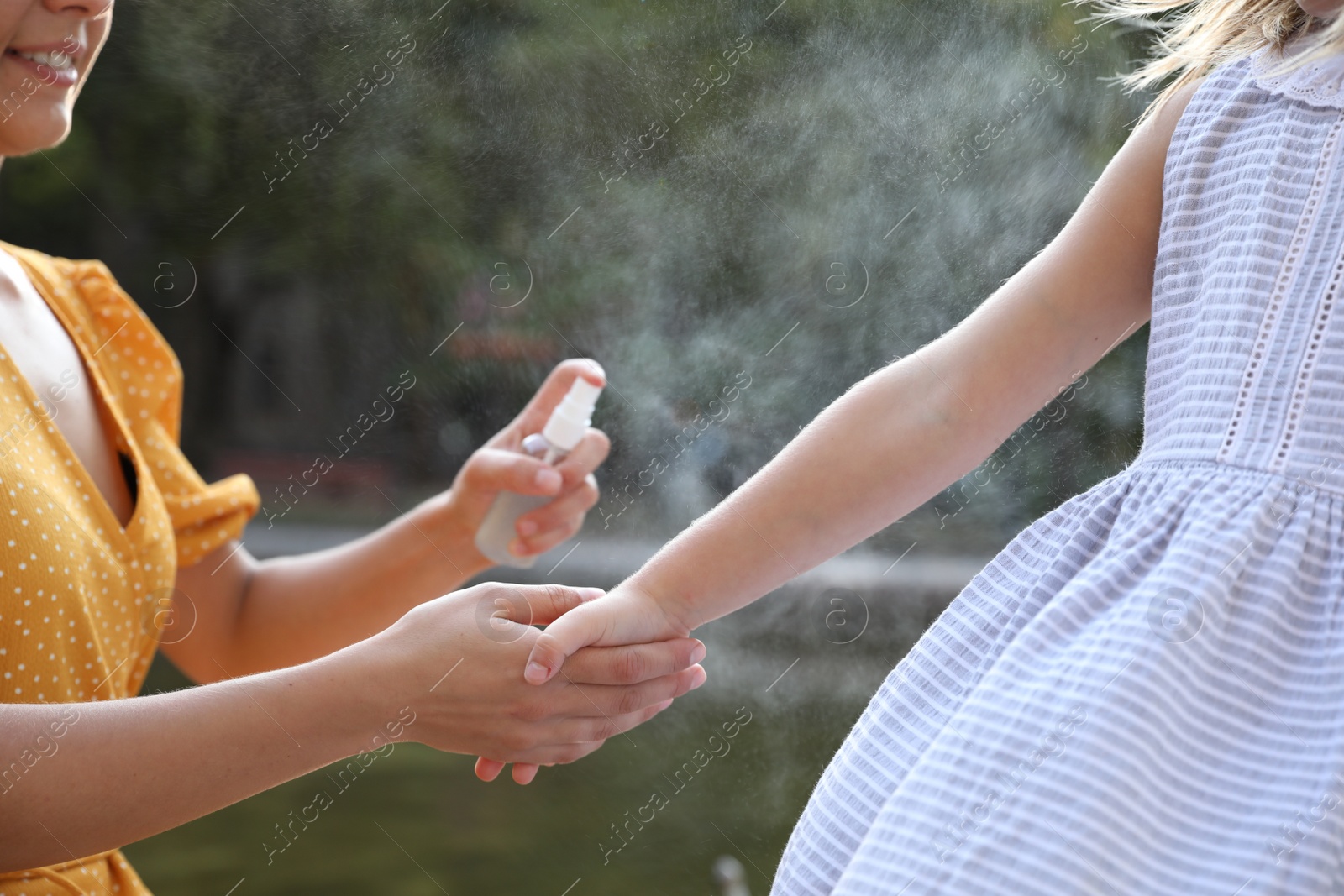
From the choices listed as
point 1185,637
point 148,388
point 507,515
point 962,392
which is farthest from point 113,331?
point 1185,637

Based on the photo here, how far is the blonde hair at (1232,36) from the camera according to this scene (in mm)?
520

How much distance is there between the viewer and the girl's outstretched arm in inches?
22.5

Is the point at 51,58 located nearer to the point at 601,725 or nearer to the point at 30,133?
the point at 30,133

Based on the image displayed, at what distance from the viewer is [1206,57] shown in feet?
1.93

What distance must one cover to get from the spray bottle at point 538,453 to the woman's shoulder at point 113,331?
26 cm

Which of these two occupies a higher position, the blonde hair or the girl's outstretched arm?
the blonde hair

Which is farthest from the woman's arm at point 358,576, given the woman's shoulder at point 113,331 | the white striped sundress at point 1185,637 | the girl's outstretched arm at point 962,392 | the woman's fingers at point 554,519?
the white striped sundress at point 1185,637

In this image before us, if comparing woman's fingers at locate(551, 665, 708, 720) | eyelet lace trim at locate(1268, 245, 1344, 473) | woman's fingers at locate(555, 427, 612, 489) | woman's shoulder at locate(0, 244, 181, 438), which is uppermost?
eyelet lace trim at locate(1268, 245, 1344, 473)

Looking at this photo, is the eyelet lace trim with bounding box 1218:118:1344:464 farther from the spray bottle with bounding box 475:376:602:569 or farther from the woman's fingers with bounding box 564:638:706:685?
the spray bottle with bounding box 475:376:602:569

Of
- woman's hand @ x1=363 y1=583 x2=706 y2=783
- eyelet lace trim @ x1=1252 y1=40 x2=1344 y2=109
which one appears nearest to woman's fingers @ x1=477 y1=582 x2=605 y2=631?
woman's hand @ x1=363 y1=583 x2=706 y2=783

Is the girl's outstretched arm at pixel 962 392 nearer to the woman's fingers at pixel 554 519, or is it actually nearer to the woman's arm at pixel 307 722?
the woman's arm at pixel 307 722

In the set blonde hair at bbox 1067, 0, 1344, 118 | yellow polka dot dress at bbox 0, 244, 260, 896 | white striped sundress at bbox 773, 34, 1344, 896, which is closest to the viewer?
white striped sundress at bbox 773, 34, 1344, 896

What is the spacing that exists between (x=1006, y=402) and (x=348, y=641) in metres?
0.57

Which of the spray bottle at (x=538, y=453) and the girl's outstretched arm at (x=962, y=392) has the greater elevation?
the girl's outstretched arm at (x=962, y=392)
